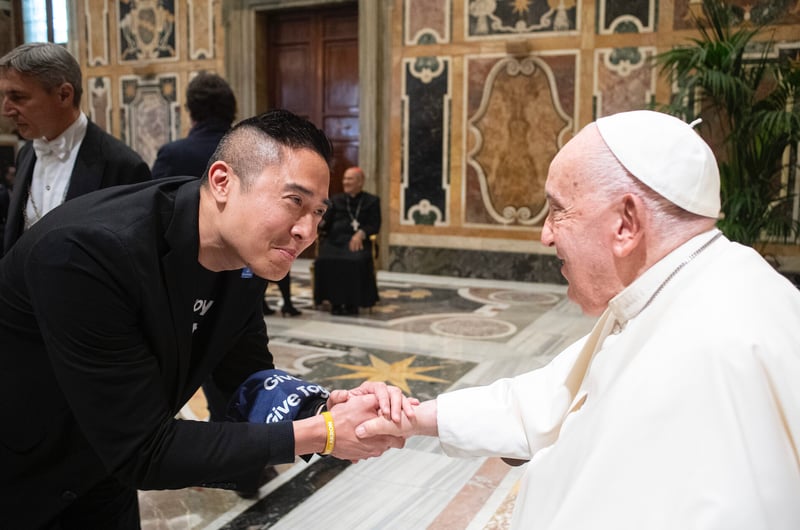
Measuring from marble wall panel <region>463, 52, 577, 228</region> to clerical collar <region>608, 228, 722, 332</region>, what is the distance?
686cm

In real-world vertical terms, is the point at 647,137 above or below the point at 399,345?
above

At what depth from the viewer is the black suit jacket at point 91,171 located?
286 centimetres

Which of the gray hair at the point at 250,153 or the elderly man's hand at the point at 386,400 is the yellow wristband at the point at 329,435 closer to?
the elderly man's hand at the point at 386,400

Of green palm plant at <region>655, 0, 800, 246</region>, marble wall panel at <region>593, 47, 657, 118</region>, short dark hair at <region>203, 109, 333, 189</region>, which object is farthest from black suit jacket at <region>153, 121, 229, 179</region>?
marble wall panel at <region>593, 47, 657, 118</region>

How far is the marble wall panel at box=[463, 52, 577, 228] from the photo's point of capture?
8.23 metres

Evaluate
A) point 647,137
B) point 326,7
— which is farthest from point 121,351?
point 326,7

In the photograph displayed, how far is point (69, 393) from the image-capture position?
148 centimetres

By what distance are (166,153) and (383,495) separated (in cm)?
238

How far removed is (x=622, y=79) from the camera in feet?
26.1

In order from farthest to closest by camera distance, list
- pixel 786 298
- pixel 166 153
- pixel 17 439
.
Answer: pixel 166 153 < pixel 17 439 < pixel 786 298

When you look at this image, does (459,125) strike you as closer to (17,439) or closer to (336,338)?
(336,338)

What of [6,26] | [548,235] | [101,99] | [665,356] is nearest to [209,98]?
[548,235]

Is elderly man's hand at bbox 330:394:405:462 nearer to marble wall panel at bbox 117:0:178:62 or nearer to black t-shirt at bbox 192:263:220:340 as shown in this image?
black t-shirt at bbox 192:263:220:340

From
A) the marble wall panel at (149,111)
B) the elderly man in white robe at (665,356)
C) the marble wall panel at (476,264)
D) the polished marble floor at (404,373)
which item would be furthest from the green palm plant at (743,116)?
the marble wall panel at (149,111)
